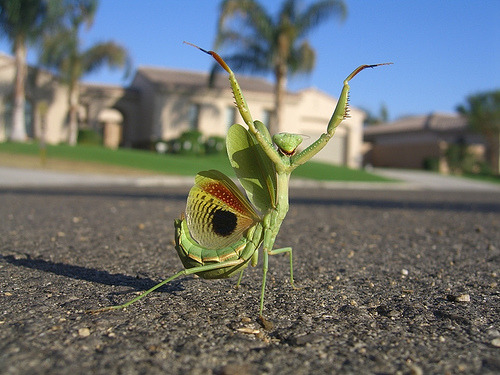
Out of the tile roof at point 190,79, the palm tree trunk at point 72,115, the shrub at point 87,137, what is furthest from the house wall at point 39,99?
the tile roof at point 190,79

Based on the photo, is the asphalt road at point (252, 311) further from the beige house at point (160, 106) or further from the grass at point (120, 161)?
the beige house at point (160, 106)

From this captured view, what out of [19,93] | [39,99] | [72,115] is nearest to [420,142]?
[72,115]

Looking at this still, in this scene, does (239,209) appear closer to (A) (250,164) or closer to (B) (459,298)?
(A) (250,164)

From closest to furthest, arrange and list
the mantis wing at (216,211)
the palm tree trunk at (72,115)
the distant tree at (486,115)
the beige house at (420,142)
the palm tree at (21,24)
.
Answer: the mantis wing at (216,211) → the palm tree at (21,24) → the palm tree trunk at (72,115) → the distant tree at (486,115) → the beige house at (420,142)

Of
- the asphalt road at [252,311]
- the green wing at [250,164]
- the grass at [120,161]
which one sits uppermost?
the green wing at [250,164]

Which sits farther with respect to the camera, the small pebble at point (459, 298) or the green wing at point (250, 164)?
the small pebble at point (459, 298)

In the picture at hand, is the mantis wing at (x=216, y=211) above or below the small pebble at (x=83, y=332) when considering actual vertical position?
above

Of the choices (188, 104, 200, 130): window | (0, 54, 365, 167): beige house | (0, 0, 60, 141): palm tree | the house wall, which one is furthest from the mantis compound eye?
(188, 104, 200, 130): window
